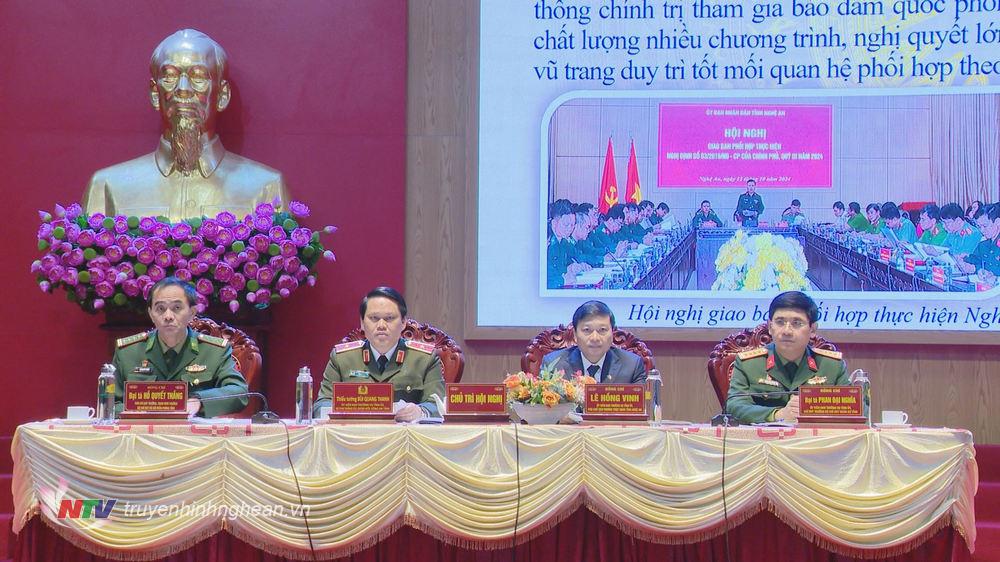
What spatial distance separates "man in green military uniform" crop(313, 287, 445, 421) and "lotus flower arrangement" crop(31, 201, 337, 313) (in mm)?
854

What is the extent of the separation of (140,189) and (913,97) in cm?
328

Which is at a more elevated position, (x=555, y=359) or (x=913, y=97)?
(x=913, y=97)

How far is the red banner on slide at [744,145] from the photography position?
502 cm

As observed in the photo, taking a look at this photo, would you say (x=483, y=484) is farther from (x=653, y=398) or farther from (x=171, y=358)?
(x=171, y=358)

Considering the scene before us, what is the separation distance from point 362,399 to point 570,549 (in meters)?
0.68

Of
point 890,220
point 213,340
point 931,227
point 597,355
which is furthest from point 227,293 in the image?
point 931,227

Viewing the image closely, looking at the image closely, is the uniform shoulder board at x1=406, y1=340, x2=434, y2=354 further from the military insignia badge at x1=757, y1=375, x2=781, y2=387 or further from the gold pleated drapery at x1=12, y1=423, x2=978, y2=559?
the military insignia badge at x1=757, y1=375, x2=781, y2=387

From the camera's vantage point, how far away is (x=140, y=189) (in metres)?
4.88

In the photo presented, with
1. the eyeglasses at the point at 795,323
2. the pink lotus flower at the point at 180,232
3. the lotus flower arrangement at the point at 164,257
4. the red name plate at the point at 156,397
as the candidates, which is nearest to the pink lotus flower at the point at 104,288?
the lotus flower arrangement at the point at 164,257

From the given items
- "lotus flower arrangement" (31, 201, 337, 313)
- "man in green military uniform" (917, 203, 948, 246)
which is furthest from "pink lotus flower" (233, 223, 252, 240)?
"man in green military uniform" (917, 203, 948, 246)

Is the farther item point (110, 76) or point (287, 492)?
point (110, 76)

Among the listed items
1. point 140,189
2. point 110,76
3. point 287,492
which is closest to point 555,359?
point 287,492

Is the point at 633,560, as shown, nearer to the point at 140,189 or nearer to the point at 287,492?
the point at 287,492

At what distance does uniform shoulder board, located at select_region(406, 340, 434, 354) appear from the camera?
3.90m
